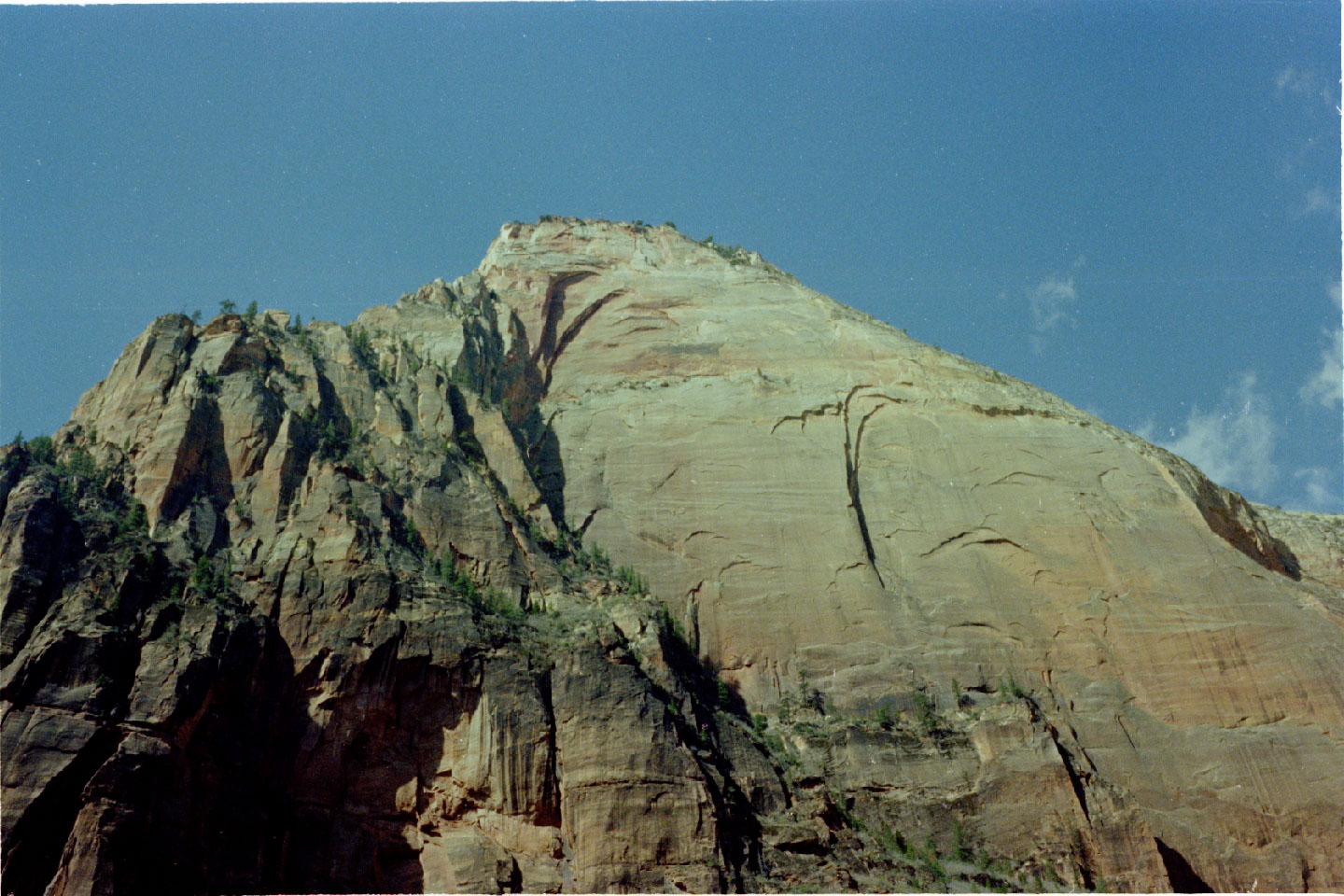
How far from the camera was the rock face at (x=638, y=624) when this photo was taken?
37.7 m

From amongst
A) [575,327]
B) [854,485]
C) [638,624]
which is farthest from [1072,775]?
[575,327]

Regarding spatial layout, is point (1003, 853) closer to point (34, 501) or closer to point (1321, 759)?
point (1321, 759)

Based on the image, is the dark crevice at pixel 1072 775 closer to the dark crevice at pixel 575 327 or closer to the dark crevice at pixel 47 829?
the dark crevice at pixel 47 829

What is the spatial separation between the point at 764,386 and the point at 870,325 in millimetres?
8312

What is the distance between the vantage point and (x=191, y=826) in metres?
34.3

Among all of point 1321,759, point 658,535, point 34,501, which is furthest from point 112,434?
point 1321,759

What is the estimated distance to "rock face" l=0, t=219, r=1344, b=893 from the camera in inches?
1485

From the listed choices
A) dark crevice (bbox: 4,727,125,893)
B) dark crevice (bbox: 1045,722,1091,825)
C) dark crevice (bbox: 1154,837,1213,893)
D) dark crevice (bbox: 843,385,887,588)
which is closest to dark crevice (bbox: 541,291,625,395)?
dark crevice (bbox: 843,385,887,588)

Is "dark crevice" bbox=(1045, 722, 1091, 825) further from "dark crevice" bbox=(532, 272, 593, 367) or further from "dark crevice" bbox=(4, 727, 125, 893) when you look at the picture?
"dark crevice" bbox=(532, 272, 593, 367)

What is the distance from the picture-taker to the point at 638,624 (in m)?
47.7

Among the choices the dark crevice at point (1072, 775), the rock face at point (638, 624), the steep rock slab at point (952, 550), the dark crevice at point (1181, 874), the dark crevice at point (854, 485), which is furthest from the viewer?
the dark crevice at point (854, 485)

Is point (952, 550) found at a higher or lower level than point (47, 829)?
higher

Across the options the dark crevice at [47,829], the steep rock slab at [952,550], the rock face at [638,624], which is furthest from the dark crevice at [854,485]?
the dark crevice at [47,829]

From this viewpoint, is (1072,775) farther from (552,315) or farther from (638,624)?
(552,315)
